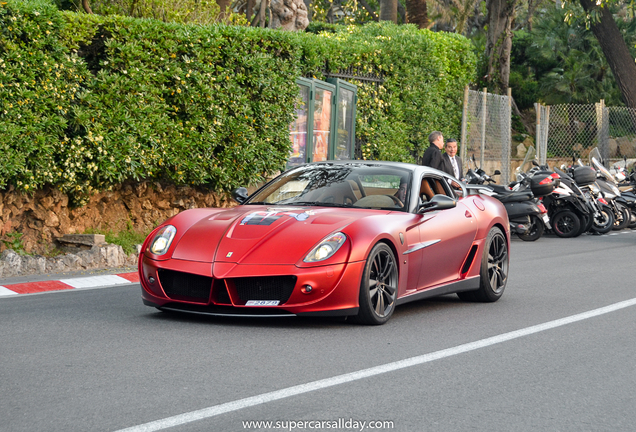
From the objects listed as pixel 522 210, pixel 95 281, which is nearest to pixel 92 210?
pixel 95 281

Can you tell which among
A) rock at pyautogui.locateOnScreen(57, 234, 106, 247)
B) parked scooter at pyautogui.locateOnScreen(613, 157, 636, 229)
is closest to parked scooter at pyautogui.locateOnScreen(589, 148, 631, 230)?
parked scooter at pyautogui.locateOnScreen(613, 157, 636, 229)

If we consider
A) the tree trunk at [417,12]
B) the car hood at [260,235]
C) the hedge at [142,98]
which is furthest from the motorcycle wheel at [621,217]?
the car hood at [260,235]

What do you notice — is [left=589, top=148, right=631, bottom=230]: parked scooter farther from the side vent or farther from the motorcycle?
the side vent

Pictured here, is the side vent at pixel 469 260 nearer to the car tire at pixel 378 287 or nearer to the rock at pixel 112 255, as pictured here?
the car tire at pixel 378 287

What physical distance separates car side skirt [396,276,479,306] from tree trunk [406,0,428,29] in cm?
2114

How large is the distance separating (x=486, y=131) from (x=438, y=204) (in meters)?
15.3

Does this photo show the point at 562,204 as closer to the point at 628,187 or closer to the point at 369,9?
the point at 628,187

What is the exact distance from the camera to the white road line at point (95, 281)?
10172 millimetres

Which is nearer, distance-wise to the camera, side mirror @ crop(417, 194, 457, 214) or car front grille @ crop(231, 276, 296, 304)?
car front grille @ crop(231, 276, 296, 304)

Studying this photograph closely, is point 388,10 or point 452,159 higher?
point 388,10

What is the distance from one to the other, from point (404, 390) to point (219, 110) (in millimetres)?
9011

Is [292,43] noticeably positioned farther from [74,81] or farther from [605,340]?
[605,340]

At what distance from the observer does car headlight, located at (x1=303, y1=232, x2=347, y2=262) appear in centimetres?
710

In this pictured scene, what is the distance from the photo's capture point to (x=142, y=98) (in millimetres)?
12680
